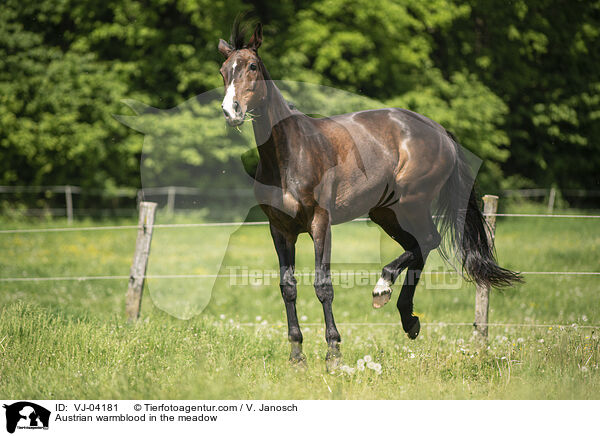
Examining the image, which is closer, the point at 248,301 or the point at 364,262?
the point at 248,301

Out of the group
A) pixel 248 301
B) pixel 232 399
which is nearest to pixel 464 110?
Result: pixel 248 301

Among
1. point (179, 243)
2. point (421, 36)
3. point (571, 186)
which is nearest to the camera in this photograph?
point (179, 243)

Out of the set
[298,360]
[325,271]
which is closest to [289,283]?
[325,271]

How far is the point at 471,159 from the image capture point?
15.9 feet

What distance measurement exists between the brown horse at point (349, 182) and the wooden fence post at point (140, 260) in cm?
269

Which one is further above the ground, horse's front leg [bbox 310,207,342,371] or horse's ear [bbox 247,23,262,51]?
horse's ear [bbox 247,23,262,51]

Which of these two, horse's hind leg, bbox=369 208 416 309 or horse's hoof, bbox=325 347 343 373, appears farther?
horse's hind leg, bbox=369 208 416 309

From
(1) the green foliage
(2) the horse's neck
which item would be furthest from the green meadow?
(1) the green foliage

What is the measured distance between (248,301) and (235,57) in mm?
5647

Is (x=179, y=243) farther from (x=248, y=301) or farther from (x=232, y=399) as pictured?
(x=232, y=399)

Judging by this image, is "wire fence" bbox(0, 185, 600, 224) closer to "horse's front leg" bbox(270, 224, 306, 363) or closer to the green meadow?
the green meadow

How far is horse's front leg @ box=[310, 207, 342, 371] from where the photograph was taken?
3.94m
